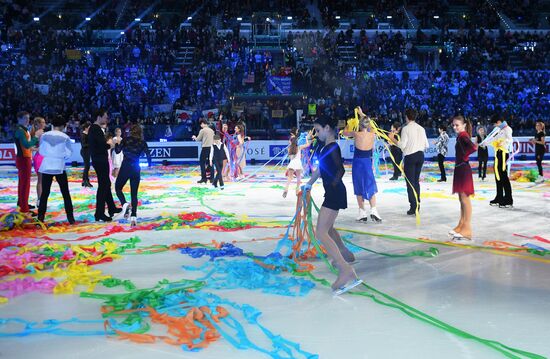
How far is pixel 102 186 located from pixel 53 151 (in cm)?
109

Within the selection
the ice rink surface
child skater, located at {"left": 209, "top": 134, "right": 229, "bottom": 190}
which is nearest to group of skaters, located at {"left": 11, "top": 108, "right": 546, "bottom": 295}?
the ice rink surface

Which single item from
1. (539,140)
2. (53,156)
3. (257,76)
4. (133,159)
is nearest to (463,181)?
(133,159)

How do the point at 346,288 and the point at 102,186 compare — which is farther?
the point at 102,186

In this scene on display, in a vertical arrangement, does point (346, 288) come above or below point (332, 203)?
below

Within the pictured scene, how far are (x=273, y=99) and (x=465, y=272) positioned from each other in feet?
81.8

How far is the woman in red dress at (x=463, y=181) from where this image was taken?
8.84 m

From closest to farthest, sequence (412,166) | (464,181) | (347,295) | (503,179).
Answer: (347,295) < (464,181) < (412,166) < (503,179)

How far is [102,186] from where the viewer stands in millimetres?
10922

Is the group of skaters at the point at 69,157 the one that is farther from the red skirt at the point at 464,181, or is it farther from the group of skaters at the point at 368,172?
the red skirt at the point at 464,181

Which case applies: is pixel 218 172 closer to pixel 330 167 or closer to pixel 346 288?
pixel 330 167

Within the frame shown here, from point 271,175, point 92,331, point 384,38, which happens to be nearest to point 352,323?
point 92,331

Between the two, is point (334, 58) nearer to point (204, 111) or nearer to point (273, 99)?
point (273, 99)

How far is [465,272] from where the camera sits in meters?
7.14

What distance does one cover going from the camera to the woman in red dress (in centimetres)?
884
